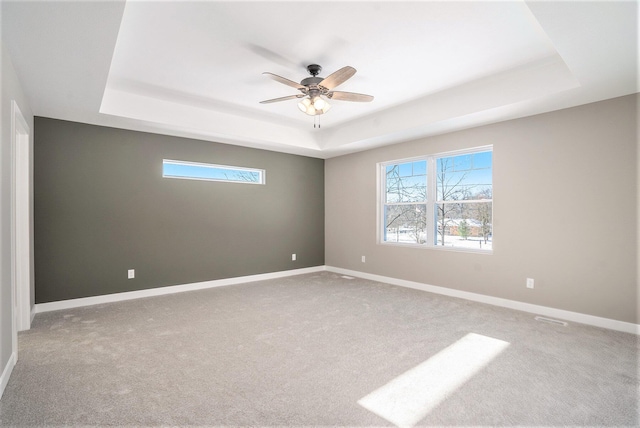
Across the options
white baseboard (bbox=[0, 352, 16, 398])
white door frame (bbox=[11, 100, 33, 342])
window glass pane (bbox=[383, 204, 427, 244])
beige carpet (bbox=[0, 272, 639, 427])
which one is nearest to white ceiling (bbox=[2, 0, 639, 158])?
white door frame (bbox=[11, 100, 33, 342])

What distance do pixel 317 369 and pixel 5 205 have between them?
2534 millimetres

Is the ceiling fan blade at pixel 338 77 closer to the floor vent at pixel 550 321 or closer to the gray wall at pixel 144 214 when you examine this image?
the gray wall at pixel 144 214

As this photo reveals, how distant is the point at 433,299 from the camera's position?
4.54 metres

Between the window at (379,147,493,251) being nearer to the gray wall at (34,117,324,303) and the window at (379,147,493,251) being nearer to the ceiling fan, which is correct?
the gray wall at (34,117,324,303)

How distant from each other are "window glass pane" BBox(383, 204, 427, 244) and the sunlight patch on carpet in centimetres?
247

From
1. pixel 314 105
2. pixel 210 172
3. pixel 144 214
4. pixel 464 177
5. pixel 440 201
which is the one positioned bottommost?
pixel 144 214

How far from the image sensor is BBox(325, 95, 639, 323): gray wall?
3.35 meters

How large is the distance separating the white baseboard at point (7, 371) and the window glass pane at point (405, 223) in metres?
4.91

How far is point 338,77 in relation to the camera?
2.97 m

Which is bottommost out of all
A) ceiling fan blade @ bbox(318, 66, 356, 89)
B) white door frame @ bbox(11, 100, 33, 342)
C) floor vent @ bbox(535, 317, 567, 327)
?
floor vent @ bbox(535, 317, 567, 327)

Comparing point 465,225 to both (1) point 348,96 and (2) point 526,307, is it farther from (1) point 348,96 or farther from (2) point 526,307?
(1) point 348,96

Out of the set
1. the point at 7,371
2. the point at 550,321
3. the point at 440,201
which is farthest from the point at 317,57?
the point at 550,321

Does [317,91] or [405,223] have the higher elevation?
[317,91]

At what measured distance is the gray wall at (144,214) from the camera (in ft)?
13.5
